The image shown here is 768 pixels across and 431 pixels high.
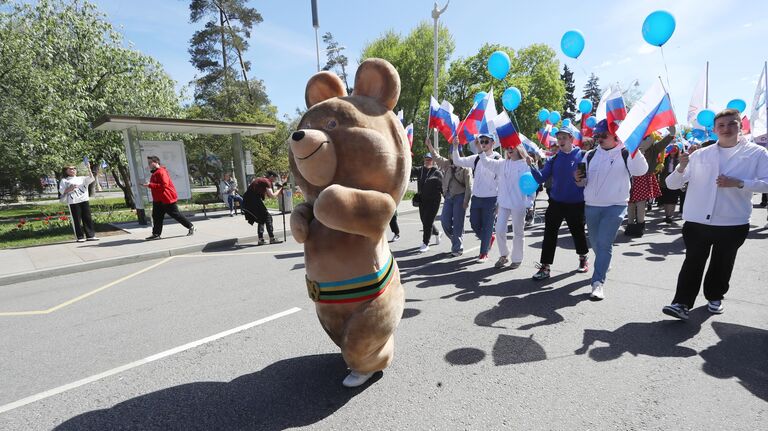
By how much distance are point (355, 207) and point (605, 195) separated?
127 inches

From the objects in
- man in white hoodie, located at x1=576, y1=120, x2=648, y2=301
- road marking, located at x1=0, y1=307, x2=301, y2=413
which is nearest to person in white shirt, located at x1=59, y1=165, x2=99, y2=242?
road marking, located at x1=0, y1=307, x2=301, y2=413

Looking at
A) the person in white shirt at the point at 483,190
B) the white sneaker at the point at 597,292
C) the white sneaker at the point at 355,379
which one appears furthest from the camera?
the person in white shirt at the point at 483,190

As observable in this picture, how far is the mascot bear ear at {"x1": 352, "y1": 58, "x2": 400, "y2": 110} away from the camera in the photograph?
95.4 inches

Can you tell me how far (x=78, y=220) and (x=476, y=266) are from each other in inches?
356

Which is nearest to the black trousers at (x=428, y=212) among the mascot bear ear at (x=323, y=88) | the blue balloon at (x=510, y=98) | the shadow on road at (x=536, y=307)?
the blue balloon at (x=510, y=98)

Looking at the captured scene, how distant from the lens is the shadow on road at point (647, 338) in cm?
290

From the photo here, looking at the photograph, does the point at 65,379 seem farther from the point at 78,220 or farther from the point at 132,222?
the point at 132,222

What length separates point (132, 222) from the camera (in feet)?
38.3

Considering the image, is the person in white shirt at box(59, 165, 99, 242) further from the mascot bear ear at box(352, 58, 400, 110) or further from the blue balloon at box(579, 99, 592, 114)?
the blue balloon at box(579, 99, 592, 114)

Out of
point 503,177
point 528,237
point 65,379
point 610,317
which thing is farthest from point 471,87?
point 65,379

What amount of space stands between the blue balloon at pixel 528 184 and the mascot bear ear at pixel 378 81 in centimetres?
271

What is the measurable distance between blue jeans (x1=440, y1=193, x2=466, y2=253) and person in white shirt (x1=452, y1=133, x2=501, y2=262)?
0.21 m

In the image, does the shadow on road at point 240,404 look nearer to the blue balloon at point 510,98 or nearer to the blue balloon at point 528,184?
the blue balloon at point 528,184

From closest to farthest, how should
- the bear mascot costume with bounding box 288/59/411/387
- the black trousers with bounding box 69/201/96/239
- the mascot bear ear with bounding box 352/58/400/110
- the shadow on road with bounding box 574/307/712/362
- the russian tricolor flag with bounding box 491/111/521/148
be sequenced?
the bear mascot costume with bounding box 288/59/411/387
the mascot bear ear with bounding box 352/58/400/110
the shadow on road with bounding box 574/307/712/362
the russian tricolor flag with bounding box 491/111/521/148
the black trousers with bounding box 69/201/96/239
